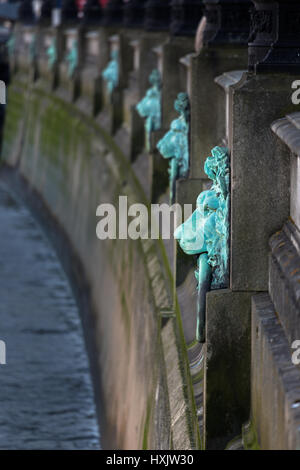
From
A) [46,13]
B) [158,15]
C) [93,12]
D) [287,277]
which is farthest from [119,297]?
[46,13]

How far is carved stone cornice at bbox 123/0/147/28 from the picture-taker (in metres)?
21.7

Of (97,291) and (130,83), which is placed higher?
(130,83)

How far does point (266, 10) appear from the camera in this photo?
22.9ft

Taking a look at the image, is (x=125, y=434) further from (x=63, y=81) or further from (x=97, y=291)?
(x=63, y=81)

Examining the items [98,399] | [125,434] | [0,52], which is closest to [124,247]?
[98,399]

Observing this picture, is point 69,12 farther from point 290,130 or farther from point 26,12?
point 290,130

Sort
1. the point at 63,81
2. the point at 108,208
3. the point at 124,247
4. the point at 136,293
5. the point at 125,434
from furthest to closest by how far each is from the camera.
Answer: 1. the point at 63,81
2. the point at 108,208
3. the point at 124,247
4. the point at 136,293
5. the point at 125,434

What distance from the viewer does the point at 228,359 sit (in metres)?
6.72

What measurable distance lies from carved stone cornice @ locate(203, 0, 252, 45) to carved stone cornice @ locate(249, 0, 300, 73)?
375 cm

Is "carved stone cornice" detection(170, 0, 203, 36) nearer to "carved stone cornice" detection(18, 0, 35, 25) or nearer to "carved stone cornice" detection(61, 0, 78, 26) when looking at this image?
"carved stone cornice" detection(61, 0, 78, 26)

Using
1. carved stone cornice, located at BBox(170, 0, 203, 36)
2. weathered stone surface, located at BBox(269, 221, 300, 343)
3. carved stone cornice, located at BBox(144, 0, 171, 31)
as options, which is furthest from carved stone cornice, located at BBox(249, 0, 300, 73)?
carved stone cornice, located at BBox(144, 0, 171, 31)

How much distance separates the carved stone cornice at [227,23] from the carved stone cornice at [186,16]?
2953 mm

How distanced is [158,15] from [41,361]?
18.2ft

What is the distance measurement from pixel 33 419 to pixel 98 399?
2.78 feet
